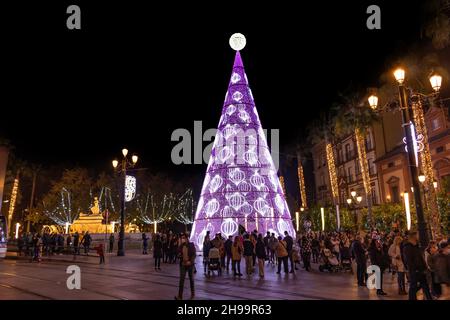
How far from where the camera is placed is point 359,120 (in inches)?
1246

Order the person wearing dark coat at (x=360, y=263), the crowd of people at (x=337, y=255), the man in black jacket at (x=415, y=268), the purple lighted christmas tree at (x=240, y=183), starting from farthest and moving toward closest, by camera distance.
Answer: the purple lighted christmas tree at (x=240, y=183) < the person wearing dark coat at (x=360, y=263) < the crowd of people at (x=337, y=255) < the man in black jacket at (x=415, y=268)

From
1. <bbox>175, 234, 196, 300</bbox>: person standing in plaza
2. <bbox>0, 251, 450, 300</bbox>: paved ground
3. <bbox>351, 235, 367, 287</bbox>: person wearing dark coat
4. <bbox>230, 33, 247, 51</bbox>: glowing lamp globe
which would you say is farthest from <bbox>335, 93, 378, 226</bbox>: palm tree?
<bbox>175, 234, 196, 300</bbox>: person standing in plaza

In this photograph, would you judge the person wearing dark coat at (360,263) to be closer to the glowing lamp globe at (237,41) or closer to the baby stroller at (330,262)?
the baby stroller at (330,262)

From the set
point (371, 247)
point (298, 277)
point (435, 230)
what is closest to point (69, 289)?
point (298, 277)

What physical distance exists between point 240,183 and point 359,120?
1337 centimetres

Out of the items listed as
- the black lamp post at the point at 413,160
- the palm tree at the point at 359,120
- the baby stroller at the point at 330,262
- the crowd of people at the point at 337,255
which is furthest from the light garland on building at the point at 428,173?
the black lamp post at the point at 413,160

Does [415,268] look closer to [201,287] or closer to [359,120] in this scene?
[201,287]

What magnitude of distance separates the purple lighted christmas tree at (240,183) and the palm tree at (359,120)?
1005cm

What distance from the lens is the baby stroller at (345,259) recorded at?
15.6 meters

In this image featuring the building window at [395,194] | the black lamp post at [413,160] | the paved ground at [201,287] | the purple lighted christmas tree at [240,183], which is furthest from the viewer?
the building window at [395,194]
